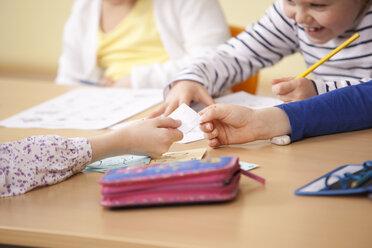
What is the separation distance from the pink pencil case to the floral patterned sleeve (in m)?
0.14

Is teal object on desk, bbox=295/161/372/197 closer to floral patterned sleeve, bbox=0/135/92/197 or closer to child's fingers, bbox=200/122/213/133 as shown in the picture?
child's fingers, bbox=200/122/213/133

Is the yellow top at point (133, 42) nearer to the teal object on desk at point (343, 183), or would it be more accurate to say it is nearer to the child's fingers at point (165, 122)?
the child's fingers at point (165, 122)

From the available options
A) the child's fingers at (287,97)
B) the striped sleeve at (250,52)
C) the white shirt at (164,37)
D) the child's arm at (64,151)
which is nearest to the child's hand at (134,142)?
the child's arm at (64,151)

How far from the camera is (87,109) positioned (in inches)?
47.3

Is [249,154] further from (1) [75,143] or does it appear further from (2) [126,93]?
(2) [126,93]

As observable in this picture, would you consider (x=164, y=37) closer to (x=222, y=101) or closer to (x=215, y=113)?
(x=222, y=101)

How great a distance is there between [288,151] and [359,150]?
116 mm

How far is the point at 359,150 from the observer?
32.5 inches

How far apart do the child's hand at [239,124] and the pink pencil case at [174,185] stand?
0.68 ft

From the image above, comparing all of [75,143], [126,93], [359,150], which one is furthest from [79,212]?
[126,93]

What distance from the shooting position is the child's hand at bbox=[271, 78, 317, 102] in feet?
3.10

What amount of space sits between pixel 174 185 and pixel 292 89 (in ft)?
1.38

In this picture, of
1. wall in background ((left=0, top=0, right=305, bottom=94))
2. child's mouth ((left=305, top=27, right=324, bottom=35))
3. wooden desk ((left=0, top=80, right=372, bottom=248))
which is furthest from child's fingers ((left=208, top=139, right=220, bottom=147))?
wall in background ((left=0, top=0, right=305, bottom=94))

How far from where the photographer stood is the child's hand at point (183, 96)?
1050mm
